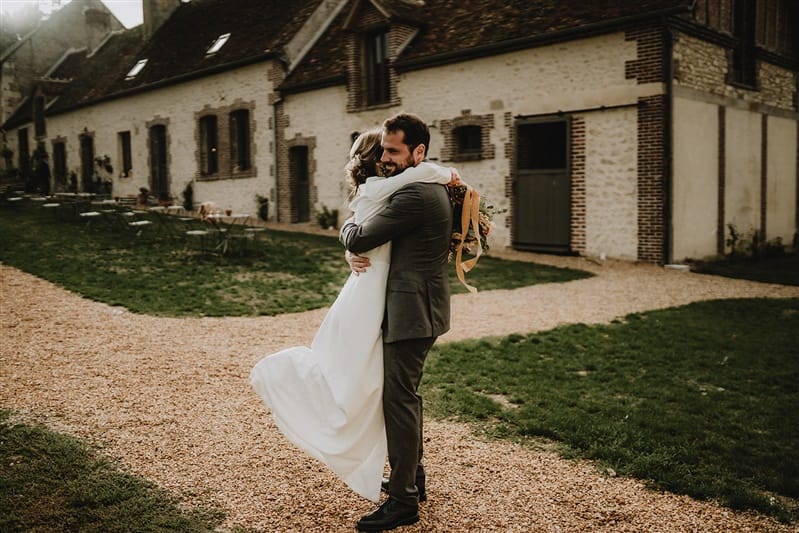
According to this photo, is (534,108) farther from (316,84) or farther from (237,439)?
(237,439)

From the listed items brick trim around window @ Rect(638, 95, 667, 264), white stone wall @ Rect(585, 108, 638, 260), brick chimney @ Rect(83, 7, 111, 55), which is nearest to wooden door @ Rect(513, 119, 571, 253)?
white stone wall @ Rect(585, 108, 638, 260)

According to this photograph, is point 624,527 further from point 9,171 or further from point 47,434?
point 9,171

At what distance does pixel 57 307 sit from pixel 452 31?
11.5m

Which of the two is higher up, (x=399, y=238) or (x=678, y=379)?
(x=399, y=238)

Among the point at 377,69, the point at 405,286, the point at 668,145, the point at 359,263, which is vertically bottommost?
the point at 405,286

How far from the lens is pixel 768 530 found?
3307mm

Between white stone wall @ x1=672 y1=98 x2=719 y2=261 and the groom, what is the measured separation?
11.3 m

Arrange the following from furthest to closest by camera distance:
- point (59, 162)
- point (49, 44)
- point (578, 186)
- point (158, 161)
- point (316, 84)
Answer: point (49, 44), point (59, 162), point (158, 161), point (316, 84), point (578, 186)

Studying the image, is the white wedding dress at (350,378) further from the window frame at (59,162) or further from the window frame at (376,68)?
the window frame at (59,162)

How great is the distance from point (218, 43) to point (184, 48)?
217cm

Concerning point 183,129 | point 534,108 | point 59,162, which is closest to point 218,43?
point 183,129

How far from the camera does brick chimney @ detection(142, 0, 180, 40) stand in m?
27.3

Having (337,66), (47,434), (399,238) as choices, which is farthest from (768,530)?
(337,66)

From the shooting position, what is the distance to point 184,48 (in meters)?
23.9
